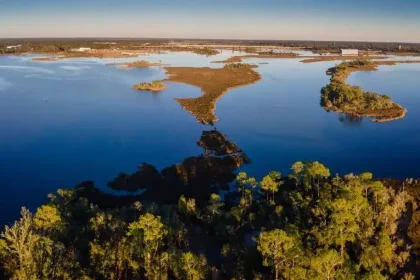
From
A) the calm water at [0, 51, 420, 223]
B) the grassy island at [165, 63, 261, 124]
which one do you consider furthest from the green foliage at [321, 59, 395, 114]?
the grassy island at [165, 63, 261, 124]

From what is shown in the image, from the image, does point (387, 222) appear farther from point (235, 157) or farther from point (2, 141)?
point (2, 141)

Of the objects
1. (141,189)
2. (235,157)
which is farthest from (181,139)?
(141,189)

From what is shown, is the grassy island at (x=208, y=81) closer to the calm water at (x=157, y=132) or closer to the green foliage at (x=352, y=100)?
the calm water at (x=157, y=132)

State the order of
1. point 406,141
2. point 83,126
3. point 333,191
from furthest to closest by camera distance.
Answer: point 83,126
point 406,141
point 333,191

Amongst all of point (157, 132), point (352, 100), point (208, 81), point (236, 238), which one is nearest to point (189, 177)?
point (236, 238)

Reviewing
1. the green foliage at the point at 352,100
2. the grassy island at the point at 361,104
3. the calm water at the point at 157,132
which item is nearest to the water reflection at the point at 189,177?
the calm water at the point at 157,132

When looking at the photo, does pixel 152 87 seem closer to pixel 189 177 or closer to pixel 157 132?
pixel 157 132

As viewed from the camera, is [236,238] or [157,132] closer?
[236,238]
